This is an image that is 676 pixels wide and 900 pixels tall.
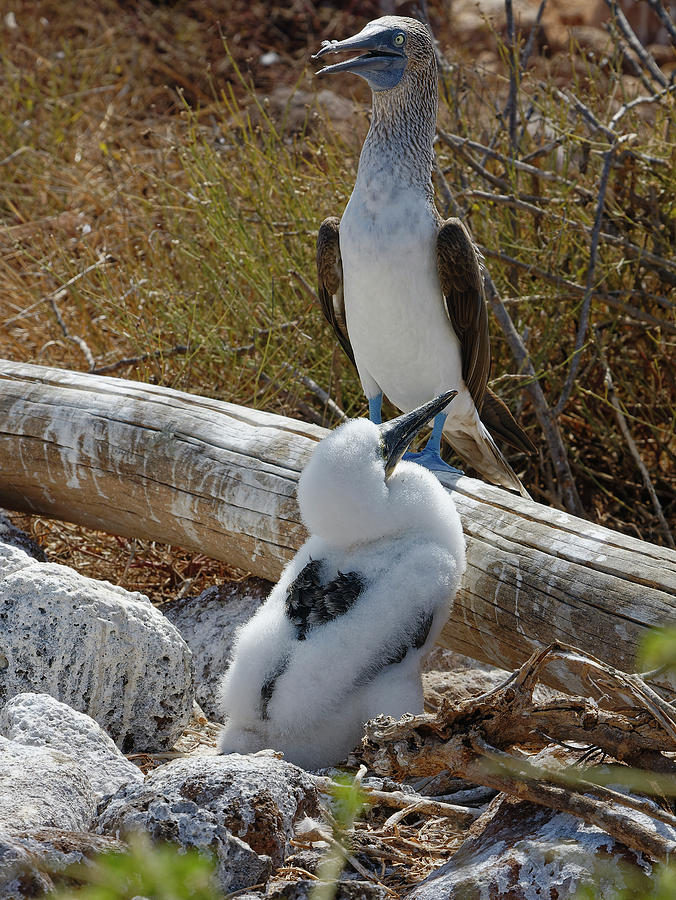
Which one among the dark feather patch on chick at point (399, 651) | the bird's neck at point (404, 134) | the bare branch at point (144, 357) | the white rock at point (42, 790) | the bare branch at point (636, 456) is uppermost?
the bird's neck at point (404, 134)

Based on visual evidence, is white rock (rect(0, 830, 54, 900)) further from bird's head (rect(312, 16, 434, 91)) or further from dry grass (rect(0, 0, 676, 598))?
bird's head (rect(312, 16, 434, 91))

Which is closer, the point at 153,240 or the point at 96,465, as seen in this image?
the point at 96,465

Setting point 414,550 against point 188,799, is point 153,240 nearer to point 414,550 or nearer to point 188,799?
point 414,550

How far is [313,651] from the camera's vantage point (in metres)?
2.41

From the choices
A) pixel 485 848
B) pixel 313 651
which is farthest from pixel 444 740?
pixel 313 651

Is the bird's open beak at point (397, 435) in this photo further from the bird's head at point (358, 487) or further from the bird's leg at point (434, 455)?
the bird's leg at point (434, 455)

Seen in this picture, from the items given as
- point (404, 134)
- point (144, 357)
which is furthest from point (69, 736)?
point (144, 357)

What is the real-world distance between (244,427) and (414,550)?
1.11 m

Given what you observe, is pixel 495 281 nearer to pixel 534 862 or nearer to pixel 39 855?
pixel 534 862

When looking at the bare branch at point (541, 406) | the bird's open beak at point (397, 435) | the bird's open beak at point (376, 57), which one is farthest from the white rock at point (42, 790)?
the bare branch at point (541, 406)

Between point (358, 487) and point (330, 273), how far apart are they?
54.5 inches

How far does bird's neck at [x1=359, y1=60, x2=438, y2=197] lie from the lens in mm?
3355

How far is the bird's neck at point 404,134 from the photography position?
132 inches

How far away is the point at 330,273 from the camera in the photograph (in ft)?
12.1
